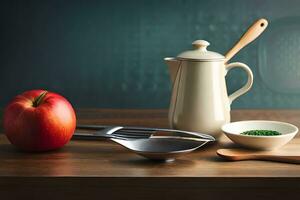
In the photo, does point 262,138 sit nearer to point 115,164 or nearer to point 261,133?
point 261,133

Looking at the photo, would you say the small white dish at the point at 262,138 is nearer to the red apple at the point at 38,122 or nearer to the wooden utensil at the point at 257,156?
the wooden utensil at the point at 257,156

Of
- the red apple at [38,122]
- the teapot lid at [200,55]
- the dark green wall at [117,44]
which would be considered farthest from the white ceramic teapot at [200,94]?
the dark green wall at [117,44]

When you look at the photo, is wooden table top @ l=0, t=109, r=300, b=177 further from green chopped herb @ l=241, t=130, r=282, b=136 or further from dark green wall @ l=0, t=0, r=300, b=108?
dark green wall @ l=0, t=0, r=300, b=108

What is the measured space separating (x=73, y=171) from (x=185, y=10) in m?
0.76

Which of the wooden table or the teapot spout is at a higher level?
the teapot spout

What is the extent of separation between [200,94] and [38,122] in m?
0.35

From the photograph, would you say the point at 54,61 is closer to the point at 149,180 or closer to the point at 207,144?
the point at 207,144

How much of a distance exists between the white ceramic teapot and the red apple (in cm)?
25

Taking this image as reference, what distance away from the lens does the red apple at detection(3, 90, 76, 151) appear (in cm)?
113

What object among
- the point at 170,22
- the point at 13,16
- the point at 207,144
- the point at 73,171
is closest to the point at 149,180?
the point at 73,171

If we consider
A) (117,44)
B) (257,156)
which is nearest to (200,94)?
(257,156)

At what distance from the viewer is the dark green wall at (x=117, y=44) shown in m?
1.64

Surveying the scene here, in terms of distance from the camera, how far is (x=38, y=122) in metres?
1.12

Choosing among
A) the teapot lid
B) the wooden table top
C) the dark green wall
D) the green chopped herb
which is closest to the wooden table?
the wooden table top
